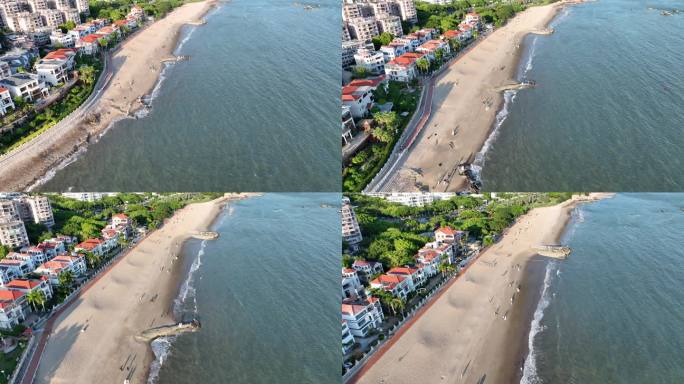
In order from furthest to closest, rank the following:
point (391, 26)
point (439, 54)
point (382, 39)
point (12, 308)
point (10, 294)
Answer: point (391, 26), point (382, 39), point (439, 54), point (10, 294), point (12, 308)

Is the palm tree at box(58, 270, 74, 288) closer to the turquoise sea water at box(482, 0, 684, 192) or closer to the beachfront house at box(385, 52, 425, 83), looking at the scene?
the beachfront house at box(385, 52, 425, 83)

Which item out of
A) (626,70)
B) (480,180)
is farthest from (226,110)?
(626,70)

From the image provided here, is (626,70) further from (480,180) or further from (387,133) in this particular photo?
(387,133)

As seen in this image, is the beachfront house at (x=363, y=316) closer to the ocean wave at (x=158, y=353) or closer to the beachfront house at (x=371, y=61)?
the ocean wave at (x=158, y=353)

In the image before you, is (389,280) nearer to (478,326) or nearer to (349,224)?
(478,326)

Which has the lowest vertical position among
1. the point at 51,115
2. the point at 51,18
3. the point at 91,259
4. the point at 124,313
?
the point at 124,313

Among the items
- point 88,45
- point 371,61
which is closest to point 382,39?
point 371,61
